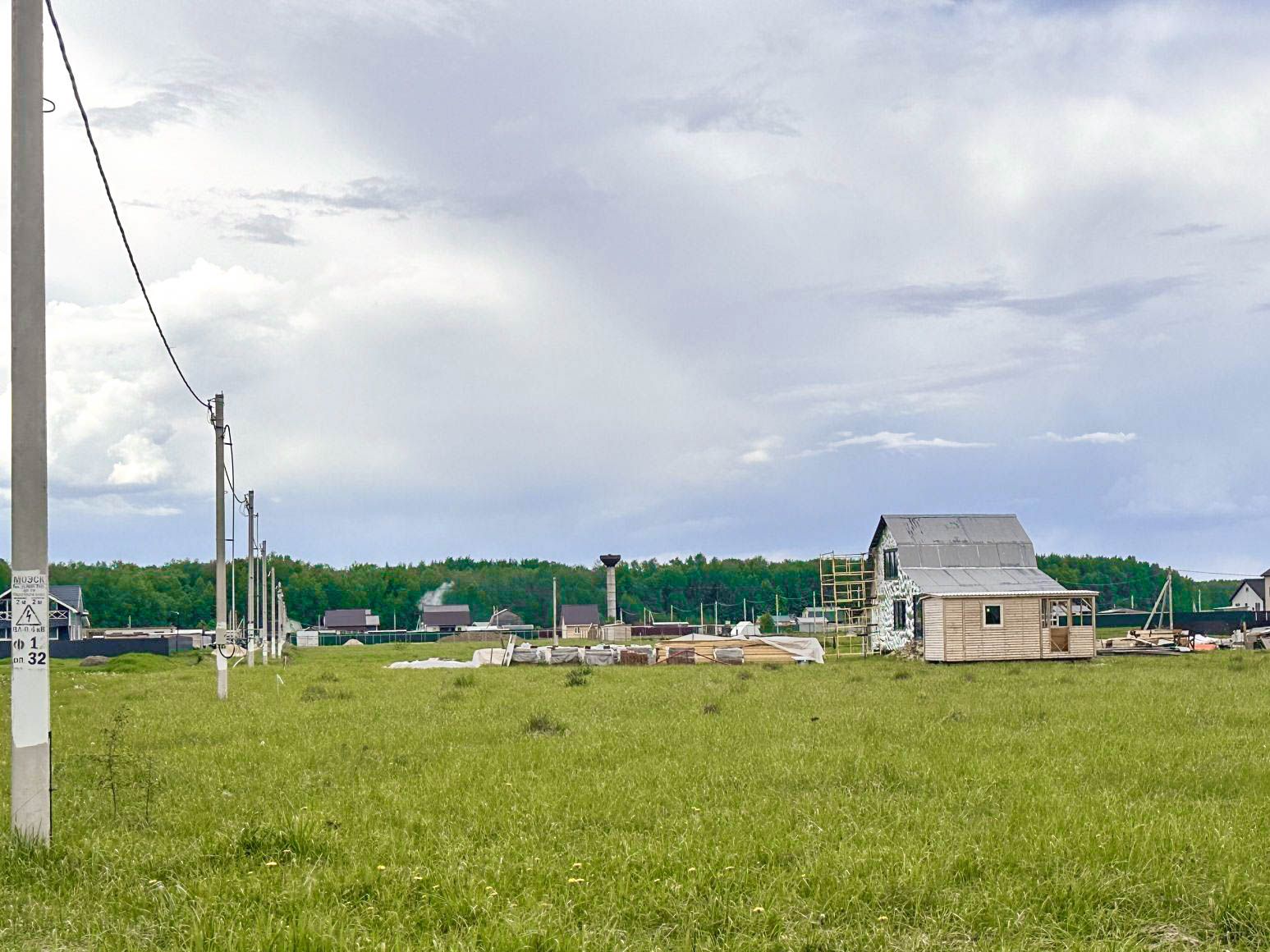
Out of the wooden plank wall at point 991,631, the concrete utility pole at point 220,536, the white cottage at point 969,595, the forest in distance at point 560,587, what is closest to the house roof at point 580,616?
the forest in distance at point 560,587

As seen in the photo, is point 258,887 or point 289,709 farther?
point 289,709

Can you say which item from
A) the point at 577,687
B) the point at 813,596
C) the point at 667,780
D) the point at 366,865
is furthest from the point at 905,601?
the point at 813,596

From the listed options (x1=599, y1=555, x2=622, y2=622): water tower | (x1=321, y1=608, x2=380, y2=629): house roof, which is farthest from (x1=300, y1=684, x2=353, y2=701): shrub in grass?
(x1=321, y1=608, x2=380, y2=629): house roof

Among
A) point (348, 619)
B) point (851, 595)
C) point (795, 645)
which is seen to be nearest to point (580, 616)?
point (348, 619)

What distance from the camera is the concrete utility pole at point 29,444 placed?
988 cm

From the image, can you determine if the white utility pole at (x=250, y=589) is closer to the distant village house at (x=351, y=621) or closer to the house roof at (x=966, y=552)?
the house roof at (x=966, y=552)

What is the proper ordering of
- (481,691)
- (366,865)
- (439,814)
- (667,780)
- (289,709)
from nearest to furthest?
(366,865) < (439,814) < (667,780) < (289,709) < (481,691)

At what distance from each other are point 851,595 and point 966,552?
837cm

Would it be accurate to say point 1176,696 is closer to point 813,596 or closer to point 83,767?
point 83,767

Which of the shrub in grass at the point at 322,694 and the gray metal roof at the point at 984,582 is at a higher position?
the gray metal roof at the point at 984,582

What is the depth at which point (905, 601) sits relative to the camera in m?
53.8

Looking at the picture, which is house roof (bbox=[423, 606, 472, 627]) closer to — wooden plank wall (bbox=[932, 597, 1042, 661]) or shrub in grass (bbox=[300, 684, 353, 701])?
wooden plank wall (bbox=[932, 597, 1042, 661])

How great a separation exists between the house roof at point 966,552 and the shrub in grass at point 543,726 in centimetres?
3473

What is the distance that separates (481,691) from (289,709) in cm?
596
